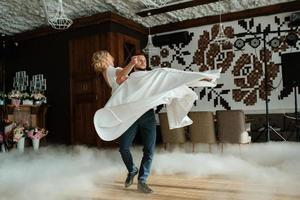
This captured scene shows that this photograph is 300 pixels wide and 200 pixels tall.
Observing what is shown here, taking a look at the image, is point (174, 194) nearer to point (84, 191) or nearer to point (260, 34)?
A: point (84, 191)

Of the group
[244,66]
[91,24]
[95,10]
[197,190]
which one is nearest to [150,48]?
[91,24]

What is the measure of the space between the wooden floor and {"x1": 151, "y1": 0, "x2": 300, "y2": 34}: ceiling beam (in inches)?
184

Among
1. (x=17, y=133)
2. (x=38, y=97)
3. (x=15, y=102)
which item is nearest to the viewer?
(x=17, y=133)

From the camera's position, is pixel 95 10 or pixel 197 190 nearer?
pixel 197 190

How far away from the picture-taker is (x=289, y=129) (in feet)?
22.0

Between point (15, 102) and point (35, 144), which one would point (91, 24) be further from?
point (35, 144)

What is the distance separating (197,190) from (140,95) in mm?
997

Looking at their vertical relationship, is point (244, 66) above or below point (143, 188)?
above

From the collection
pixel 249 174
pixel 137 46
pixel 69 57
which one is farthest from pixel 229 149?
pixel 69 57

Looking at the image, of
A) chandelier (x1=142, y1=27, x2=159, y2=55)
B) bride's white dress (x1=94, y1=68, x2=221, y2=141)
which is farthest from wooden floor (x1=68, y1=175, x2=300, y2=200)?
chandelier (x1=142, y1=27, x2=159, y2=55)

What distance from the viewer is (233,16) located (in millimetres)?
7195

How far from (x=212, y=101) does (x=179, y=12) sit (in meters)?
2.12

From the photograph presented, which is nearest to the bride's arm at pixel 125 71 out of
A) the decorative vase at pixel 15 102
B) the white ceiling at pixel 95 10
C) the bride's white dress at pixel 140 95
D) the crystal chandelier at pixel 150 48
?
the bride's white dress at pixel 140 95

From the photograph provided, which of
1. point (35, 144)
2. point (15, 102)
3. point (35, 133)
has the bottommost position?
point (35, 144)
